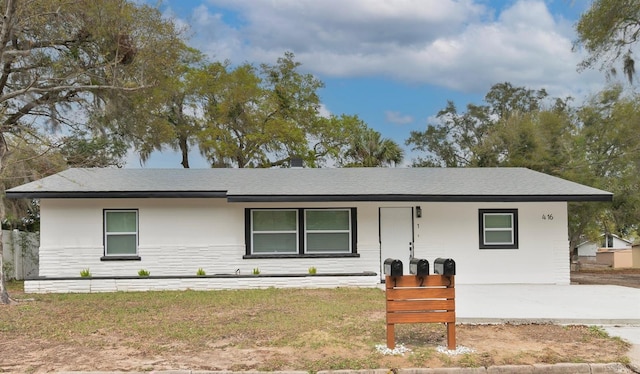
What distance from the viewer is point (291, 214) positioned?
15.3 metres

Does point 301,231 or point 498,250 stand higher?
point 301,231

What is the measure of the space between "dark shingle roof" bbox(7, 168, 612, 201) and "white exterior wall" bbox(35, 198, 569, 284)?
1.55ft

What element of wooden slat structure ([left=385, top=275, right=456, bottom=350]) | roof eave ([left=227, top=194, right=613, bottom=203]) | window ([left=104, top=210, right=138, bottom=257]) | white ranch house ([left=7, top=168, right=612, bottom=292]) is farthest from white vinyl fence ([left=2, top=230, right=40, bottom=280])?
wooden slat structure ([left=385, top=275, right=456, bottom=350])

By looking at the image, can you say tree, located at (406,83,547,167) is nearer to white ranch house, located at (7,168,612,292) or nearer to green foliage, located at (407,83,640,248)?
green foliage, located at (407,83,640,248)

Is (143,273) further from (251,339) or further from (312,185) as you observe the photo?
(251,339)

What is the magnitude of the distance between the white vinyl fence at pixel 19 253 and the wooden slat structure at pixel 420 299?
1409cm

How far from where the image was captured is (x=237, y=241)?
15.1 meters

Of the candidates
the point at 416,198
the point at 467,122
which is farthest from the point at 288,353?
the point at 467,122

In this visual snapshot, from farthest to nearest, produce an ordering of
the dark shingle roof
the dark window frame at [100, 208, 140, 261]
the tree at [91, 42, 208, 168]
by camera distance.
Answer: the tree at [91, 42, 208, 168] → the dark window frame at [100, 208, 140, 261] → the dark shingle roof

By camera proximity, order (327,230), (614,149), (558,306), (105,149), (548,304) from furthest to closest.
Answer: (105,149)
(614,149)
(327,230)
(548,304)
(558,306)

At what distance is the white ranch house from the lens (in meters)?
14.6

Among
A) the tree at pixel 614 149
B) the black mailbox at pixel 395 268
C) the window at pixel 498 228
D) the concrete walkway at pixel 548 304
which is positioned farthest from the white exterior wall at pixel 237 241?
the tree at pixel 614 149

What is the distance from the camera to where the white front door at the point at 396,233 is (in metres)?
15.1

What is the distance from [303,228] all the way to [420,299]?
27.0ft
